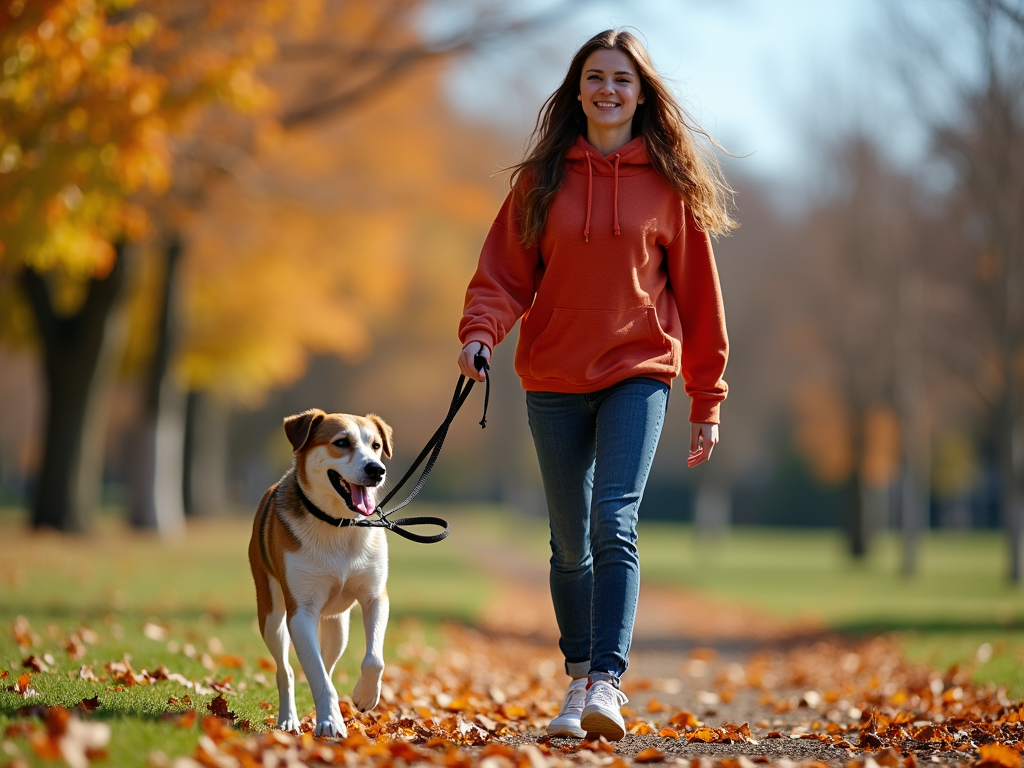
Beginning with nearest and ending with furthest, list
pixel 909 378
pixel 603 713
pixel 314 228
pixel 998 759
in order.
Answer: pixel 998 759
pixel 603 713
pixel 314 228
pixel 909 378

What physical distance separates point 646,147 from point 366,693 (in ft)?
8.15

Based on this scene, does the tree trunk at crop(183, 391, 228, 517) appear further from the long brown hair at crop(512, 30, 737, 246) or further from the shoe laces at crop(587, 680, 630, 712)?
the shoe laces at crop(587, 680, 630, 712)

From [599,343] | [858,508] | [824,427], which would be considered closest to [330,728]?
[599,343]

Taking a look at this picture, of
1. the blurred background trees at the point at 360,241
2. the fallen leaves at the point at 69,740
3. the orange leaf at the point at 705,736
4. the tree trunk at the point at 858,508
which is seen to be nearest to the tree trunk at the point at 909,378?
the blurred background trees at the point at 360,241

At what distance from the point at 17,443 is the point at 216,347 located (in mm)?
38096

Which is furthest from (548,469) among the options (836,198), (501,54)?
(836,198)

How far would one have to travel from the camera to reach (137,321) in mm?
23453

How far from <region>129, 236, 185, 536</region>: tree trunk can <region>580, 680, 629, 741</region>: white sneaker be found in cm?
1666

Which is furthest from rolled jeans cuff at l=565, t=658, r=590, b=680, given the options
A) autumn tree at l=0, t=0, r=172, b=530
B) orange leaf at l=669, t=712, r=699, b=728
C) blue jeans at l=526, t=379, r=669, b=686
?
autumn tree at l=0, t=0, r=172, b=530

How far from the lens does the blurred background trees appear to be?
9.96 meters

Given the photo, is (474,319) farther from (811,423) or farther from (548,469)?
(811,423)

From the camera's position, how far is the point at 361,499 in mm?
4496

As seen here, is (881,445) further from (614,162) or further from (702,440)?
(614,162)

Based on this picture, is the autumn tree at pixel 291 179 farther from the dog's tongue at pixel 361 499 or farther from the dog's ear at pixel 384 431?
the dog's tongue at pixel 361 499
